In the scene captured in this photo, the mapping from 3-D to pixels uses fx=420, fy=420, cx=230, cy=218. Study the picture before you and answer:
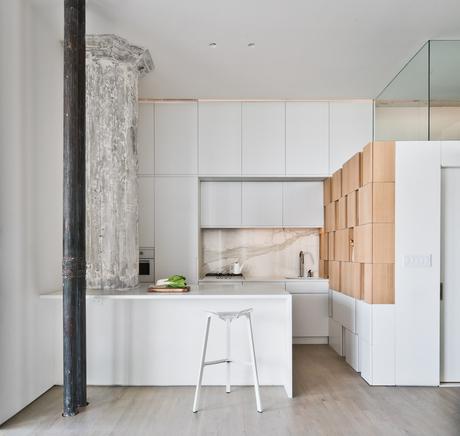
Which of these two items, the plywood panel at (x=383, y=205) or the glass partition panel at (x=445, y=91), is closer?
the plywood panel at (x=383, y=205)

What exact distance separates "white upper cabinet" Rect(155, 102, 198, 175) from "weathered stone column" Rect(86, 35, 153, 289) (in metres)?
1.40

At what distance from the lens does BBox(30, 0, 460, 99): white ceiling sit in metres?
3.28

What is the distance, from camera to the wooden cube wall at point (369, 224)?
364cm

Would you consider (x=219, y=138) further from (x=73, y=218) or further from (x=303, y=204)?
(x=73, y=218)

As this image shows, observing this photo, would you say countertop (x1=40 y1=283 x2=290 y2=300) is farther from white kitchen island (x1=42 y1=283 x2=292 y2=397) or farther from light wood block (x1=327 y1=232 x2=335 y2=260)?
light wood block (x1=327 y1=232 x2=335 y2=260)

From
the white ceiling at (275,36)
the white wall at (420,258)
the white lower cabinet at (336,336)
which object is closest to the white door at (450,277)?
the white wall at (420,258)

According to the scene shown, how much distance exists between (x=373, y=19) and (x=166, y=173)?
9.57 ft

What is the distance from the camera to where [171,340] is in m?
3.61

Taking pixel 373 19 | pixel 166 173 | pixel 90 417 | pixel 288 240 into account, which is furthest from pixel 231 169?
pixel 90 417

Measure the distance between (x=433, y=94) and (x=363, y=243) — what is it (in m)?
1.51

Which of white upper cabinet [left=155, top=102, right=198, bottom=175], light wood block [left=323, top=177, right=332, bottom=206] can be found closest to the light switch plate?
light wood block [left=323, top=177, right=332, bottom=206]

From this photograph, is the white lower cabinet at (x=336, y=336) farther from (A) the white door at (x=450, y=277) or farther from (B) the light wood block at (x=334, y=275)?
→ (A) the white door at (x=450, y=277)

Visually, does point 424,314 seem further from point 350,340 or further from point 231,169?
point 231,169

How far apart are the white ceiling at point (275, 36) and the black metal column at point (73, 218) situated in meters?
0.46
